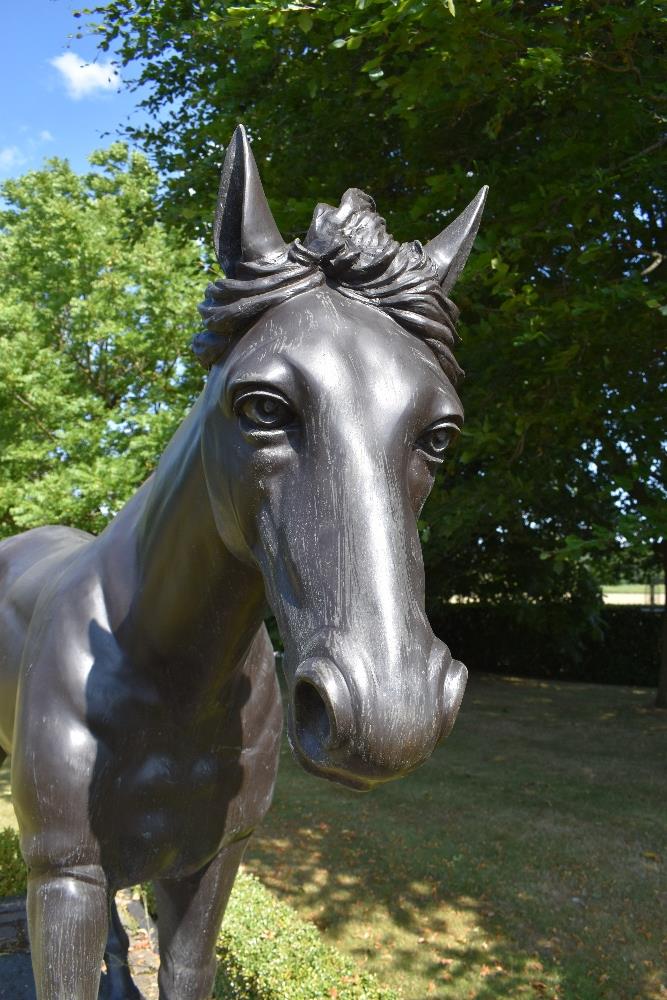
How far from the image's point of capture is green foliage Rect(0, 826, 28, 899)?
5.10m

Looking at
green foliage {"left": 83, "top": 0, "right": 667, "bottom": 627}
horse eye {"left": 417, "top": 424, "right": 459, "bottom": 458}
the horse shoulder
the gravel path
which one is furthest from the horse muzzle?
green foliage {"left": 83, "top": 0, "right": 667, "bottom": 627}

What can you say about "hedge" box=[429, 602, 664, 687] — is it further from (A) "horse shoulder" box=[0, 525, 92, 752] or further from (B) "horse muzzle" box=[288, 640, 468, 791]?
(B) "horse muzzle" box=[288, 640, 468, 791]

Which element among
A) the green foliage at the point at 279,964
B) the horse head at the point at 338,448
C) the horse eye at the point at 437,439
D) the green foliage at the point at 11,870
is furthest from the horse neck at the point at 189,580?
the green foliage at the point at 11,870

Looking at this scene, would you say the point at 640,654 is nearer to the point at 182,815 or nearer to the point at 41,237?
the point at 41,237

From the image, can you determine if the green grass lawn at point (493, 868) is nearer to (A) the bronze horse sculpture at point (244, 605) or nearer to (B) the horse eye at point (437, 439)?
(A) the bronze horse sculpture at point (244, 605)

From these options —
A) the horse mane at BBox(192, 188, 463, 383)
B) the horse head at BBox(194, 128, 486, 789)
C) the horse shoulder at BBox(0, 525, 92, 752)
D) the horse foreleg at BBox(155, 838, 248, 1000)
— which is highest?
the horse mane at BBox(192, 188, 463, 383)

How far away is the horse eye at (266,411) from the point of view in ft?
4.43

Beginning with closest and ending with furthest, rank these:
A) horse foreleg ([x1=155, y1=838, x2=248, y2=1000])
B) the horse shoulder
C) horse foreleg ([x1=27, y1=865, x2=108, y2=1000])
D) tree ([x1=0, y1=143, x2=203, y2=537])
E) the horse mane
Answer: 1. the horse mane
2. horse foreleg ([x1=27, y1=865, x2=108, y2=1000])
3. horse foreleg ([x1=155, y1=838, x2=248, y2=1000])
4. the horse shoulder
5. tree ([x1=0, y1=143, x2=203, y2=537])

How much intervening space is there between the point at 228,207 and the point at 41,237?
14.4 meters

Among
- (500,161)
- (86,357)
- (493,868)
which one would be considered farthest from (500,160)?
(86,357)

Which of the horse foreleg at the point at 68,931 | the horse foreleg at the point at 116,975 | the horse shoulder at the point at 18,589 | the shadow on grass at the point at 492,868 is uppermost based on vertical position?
the horse shoulder at the point at 18,589

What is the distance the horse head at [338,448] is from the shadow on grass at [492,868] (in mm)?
4464

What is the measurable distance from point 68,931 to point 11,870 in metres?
4.09

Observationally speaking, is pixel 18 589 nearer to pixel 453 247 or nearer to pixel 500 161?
pixel 453 247
